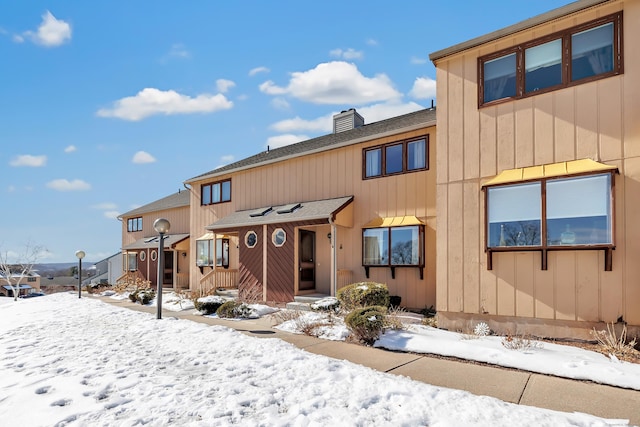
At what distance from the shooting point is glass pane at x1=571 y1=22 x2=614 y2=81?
7.43m

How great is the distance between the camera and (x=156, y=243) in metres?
23.3

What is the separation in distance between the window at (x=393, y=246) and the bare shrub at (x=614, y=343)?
468cm

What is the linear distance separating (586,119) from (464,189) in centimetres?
263

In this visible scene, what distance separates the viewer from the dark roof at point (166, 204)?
78.2ft

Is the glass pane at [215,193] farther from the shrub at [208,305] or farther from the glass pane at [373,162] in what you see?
the glass pane at [373,162]

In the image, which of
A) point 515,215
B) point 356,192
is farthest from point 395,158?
point 515,215

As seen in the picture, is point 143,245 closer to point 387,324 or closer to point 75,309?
point 75,309

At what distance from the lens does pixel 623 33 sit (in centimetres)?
722

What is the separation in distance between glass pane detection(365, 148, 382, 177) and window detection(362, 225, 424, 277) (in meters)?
1.91

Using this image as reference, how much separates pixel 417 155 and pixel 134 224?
22.9 meters

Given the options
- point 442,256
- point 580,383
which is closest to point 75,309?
point 442,256

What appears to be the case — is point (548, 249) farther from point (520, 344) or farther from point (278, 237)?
point (278, 237)

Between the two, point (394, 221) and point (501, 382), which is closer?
point (501, 382)

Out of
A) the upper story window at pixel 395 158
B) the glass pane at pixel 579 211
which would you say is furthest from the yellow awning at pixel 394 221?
the glass pane at pixel 579 211
